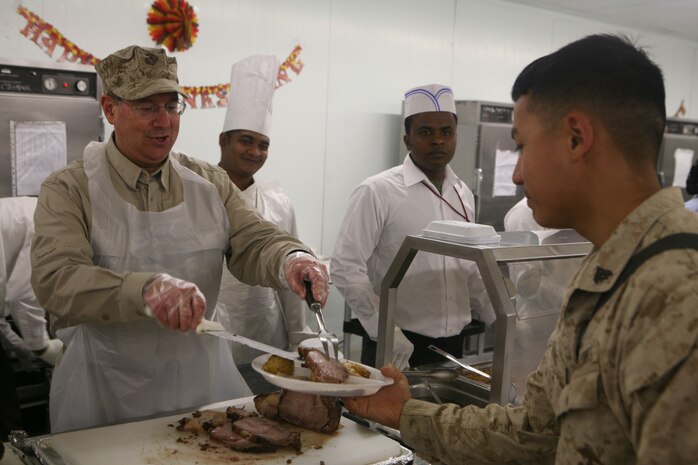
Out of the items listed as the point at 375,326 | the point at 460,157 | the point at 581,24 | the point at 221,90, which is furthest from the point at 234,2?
the point at 581,24

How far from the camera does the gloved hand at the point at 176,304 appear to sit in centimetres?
149

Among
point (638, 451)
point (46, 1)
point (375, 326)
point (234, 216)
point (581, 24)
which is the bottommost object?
point (375, 326)

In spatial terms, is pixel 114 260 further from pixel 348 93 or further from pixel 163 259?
pixel 348 93

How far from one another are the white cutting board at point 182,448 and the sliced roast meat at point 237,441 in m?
0.01

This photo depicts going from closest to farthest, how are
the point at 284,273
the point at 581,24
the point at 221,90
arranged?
1. the point at 284,273
2. the point at 221,90
3. the point at 581,24

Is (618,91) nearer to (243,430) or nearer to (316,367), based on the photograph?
(316,367)

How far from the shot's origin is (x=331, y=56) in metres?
5.27

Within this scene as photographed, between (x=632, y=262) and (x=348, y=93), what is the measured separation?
15.0 ft

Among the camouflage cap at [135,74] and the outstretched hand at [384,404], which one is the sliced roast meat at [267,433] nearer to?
the outstretched hand at [384,404]

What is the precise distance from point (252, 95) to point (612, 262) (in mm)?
2594

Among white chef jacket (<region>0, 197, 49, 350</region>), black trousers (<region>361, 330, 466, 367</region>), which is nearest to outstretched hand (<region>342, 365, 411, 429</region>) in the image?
black trousers (<region>361, 330, 466, 367</region>)

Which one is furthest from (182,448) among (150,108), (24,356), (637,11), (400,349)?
(637,11)

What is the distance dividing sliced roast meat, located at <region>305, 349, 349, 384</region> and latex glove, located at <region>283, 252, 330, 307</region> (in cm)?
19

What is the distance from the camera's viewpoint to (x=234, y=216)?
2.15 meters
